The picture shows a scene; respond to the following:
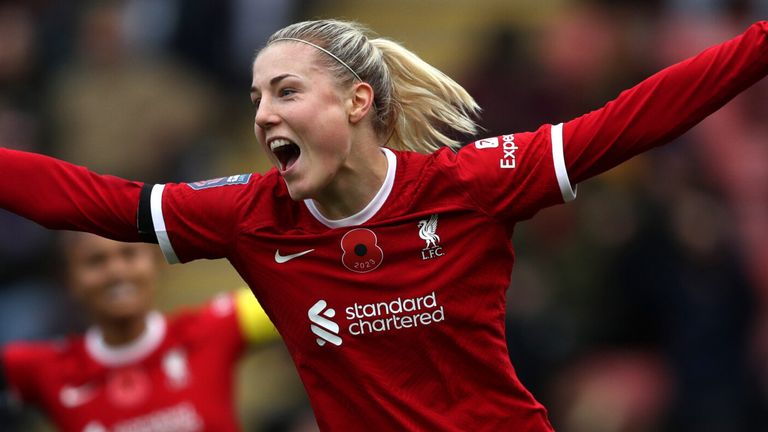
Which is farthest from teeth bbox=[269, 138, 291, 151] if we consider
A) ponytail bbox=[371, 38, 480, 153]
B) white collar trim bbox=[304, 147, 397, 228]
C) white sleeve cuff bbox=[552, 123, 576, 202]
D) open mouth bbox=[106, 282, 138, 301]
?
open mouth bbox=[106, 282, 138, 301]

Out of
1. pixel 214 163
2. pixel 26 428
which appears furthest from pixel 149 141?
pixel 26 428

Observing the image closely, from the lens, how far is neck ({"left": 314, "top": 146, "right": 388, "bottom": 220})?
12.7 ft

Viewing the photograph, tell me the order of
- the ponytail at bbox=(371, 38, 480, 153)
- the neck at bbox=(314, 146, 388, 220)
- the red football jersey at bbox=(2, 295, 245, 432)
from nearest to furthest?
the neck at bbox=(314, 146, 388, 220) → the ponytail at bbox=(371, 38, 480, 153) → the red football jersey at bbox=(2, 295, 245, 432)

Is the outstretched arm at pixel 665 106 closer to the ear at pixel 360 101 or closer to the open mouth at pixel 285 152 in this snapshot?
the ear at pixel 360 101

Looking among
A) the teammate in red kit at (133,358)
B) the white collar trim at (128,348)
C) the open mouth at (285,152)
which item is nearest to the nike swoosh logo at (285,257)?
the open mouth at (285,152)

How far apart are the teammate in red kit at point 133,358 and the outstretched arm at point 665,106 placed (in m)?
2.23

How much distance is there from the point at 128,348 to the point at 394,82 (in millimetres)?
2060

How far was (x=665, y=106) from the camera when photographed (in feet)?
11.6

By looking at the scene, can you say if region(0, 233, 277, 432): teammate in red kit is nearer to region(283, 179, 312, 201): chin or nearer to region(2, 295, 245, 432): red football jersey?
region(2, 295, 245, 432): red football jersey

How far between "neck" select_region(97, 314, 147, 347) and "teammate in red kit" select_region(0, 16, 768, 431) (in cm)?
183

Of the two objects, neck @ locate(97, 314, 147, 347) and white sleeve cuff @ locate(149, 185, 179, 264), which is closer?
white sleeve cuff @ locate(149, 185, 179, 264)

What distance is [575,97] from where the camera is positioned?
8.53 m

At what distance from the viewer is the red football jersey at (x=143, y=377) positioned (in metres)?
5.44

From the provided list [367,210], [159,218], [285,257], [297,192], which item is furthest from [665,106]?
[159,218]
